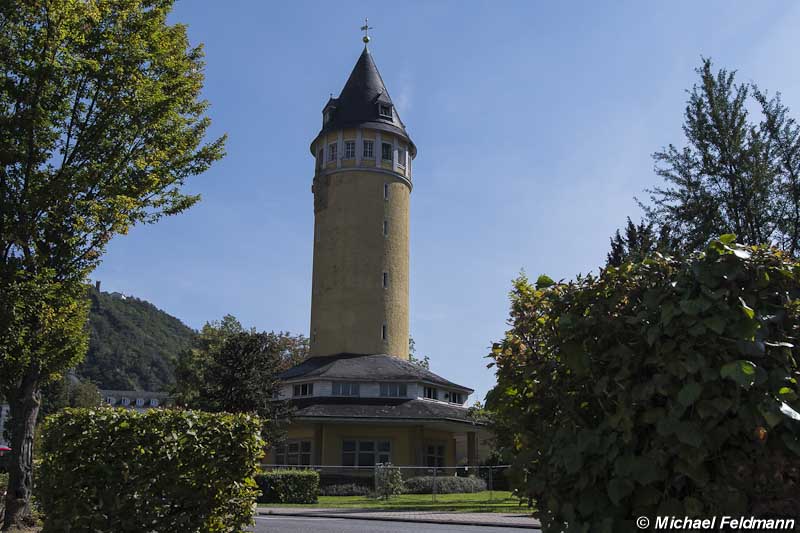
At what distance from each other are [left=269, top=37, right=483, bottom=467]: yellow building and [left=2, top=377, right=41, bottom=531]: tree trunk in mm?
23711

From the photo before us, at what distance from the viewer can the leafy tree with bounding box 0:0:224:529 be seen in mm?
13344

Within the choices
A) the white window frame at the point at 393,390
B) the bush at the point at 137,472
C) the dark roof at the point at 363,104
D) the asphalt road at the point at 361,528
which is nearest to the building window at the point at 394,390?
the white window frame at the point at 393,390

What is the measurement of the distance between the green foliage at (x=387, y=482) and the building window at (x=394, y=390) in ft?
34.9

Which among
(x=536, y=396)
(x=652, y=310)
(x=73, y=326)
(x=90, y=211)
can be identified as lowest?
(x=536, y=396)

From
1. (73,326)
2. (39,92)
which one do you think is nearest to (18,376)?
(73,326)

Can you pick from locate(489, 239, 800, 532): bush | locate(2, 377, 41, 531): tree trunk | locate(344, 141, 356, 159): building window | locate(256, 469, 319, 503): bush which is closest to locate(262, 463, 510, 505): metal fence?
locate(256, 469, 319, 503): bush

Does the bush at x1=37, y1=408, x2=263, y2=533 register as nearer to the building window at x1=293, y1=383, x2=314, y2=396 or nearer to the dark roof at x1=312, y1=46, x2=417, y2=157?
the building window at x1=293, y1=383, x2=314, y2=396

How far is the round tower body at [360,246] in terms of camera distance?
46.9m

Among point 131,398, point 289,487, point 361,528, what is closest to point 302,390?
point 289,487

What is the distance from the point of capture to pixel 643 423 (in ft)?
11.4

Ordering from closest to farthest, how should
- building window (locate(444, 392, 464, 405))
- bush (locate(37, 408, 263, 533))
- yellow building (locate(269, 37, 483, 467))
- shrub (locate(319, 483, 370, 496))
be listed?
bush (locate(37, 408, 263, 533)), shrub (locate(319, 483, 370, 496)), yellow building (locate(269, 37, 483, 467)), building window (locate(444, 392, 464, 405))

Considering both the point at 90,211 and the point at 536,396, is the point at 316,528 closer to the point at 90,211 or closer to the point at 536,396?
the point at 90,211

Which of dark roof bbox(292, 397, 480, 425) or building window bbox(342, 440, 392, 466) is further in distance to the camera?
building window bbox(342, 440, 392, 466)

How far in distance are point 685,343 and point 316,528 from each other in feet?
43.0
